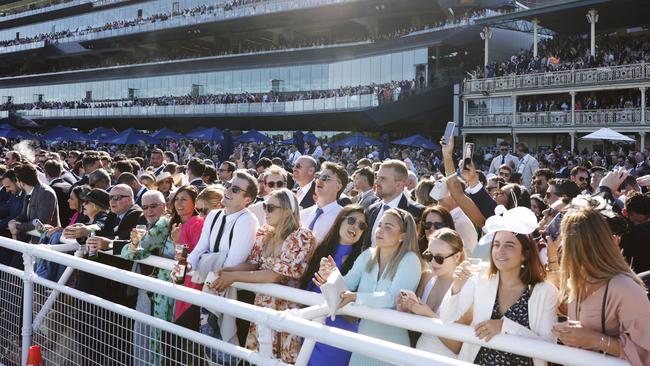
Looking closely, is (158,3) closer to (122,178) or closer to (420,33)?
(420,33)

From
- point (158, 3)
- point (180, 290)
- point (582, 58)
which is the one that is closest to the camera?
point (180, 290)

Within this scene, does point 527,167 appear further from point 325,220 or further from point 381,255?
point 381,255

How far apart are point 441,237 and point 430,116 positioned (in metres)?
33.3

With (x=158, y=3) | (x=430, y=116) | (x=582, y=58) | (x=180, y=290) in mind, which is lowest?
(x=180, y=290)

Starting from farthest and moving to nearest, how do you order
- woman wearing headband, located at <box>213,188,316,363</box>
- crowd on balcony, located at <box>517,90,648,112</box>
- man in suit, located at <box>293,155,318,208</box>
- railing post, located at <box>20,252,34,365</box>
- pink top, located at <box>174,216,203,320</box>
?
crowd on balcony, located at <box>517,90,648,112</box> → man in suit, located at <box>293,155,318,208</box> → pink top, located at <box>174,216,203,320</box> → railing post, located at <box>20,252,34,365</box> → woman wearing headband, located at <box>213,188,316,363</box>

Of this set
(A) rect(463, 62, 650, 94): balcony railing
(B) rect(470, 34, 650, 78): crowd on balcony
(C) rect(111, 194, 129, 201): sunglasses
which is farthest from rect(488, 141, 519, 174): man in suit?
(B) rect(470, 34, 650, 78): crowd on balcony

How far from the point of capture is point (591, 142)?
30.6 meters

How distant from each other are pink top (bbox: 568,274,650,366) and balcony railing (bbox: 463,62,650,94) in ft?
91.1

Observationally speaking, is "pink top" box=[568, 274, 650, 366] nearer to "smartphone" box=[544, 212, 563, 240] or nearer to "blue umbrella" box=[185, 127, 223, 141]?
"smartphone" box=[544, 212, 563, 240]

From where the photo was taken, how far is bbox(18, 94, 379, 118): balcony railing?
36.2 metres

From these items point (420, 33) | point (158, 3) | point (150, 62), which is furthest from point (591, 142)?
point (158, 3)

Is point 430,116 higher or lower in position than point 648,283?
higher

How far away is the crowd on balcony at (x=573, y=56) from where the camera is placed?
28.7 meters

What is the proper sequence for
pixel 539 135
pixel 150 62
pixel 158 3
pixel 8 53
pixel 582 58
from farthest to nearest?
pixel 8 53
pixel 158 3
pixel 150 62
pixel 539 135
pixel 582 58
